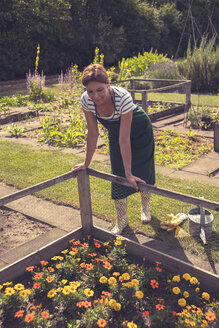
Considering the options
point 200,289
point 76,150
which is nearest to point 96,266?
point 200,289

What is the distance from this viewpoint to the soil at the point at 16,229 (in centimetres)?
324

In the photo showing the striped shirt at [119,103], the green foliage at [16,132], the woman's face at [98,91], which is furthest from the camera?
the green foliage at [16,132]

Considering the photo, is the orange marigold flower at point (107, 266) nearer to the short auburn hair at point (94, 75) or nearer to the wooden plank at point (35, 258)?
the wooden plank at point (35, 258)

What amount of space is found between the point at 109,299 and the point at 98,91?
1.45 metres

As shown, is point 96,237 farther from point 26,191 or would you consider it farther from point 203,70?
point 203,70

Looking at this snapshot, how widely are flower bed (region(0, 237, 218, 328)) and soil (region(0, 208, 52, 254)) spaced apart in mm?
697

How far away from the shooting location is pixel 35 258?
2662mm

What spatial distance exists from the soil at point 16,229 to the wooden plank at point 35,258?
557 mm

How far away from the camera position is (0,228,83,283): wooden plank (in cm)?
250

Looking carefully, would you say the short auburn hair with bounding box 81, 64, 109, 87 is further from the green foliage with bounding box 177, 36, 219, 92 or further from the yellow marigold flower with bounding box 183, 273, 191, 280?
the green foliage with bounding box 177, 36, 219, 92

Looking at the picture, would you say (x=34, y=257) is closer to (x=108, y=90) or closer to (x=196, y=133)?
(x=108, y=90)

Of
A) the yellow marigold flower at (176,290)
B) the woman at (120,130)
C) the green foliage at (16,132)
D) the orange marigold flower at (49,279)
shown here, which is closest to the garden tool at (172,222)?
the woman at (120,130)

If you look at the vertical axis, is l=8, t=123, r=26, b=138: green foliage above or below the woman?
below

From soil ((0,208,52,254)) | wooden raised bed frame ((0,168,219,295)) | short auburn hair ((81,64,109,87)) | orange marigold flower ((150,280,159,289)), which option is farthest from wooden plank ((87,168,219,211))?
soil ((0,208,52,254))
